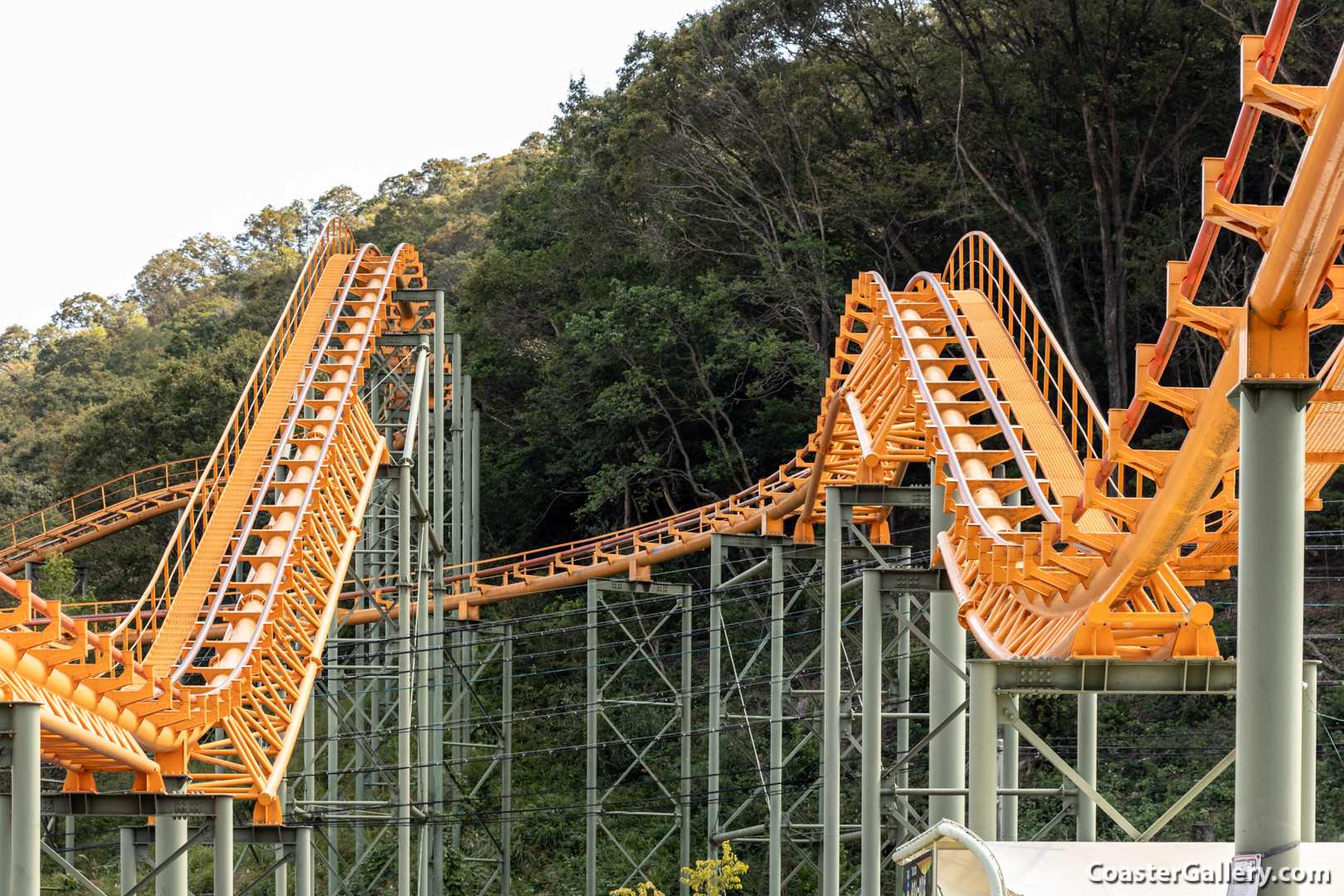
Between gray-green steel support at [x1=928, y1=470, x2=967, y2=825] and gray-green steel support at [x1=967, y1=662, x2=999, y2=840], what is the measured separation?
3.95 meters

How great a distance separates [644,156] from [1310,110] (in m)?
26.9

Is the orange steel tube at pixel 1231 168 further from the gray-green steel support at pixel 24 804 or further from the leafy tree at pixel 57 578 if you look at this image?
the leafy tree at pixel 57 578

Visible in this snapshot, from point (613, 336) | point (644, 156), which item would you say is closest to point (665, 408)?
point (613, 336)

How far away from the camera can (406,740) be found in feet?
54.0

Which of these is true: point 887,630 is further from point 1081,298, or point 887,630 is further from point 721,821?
point 1081,298

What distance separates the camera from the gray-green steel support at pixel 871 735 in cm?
1132

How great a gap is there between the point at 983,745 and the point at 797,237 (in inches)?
869

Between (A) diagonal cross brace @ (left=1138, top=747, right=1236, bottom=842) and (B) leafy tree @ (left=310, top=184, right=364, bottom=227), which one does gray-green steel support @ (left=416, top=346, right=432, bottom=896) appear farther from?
(B) leafy tree @ (left=310, top=184, right=364, bottom=227)

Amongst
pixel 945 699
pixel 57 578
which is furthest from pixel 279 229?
pixel 945 699

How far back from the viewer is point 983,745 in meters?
7.26

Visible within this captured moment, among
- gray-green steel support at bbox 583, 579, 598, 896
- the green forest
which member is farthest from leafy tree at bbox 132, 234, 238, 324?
gray-green steel support at bbox 583, 579, 598, 896

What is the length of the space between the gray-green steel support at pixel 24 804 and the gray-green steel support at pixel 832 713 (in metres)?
6.79

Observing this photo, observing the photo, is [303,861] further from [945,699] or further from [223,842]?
[945,699]

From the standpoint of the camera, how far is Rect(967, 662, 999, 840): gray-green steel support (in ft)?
23.7
